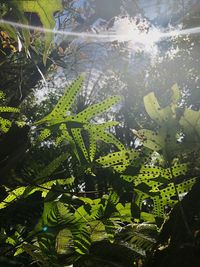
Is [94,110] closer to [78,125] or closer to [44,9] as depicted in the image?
[78,125]

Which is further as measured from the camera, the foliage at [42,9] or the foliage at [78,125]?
the foliage at [78,125]

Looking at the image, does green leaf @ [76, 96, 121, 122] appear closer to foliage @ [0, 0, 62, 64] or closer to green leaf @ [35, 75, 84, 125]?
green leaf @ [35, 75, 84, 125]

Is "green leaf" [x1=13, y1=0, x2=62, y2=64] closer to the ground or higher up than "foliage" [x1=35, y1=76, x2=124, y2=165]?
higher up

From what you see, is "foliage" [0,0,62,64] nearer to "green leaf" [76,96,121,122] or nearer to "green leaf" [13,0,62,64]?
"green leaf" [13,0,62,64]

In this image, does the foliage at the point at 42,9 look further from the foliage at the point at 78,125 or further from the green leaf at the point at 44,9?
Result: the foliage at the point at 78,125

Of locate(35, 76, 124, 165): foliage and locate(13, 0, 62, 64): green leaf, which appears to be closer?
locate(13, 0, 62, 64): green leaf

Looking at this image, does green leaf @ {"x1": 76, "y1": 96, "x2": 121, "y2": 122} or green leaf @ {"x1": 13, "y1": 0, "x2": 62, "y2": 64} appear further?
green leaf @ {"x1": 76, "y1": 96, "x2": 121, "y2": 122}

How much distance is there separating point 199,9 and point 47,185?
41.0ft

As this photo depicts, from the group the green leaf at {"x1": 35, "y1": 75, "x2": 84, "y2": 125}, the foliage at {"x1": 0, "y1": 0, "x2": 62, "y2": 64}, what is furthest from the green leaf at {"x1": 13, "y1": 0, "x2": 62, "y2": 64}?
the green leaf at {"x1": 35, "y1": 75, "x2": 84, "y2": 125}

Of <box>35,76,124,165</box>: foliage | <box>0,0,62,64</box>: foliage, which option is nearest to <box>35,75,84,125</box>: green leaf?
<box>35,76,124,165</box>: foliage

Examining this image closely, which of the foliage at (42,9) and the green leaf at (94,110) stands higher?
the foliage at (42,9)

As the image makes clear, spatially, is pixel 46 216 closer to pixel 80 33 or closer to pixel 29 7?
pixel 29 7

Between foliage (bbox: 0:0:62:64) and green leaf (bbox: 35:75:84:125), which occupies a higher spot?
foliage (bbox: 0:0:62:64)

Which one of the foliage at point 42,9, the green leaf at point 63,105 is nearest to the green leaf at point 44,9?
the foliage at point 42,9
